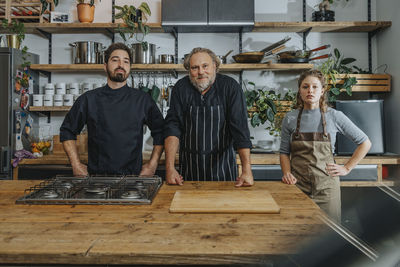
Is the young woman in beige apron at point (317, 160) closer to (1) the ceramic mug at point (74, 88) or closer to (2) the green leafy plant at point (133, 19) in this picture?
(2) the green leafy plant at point (133, 19)

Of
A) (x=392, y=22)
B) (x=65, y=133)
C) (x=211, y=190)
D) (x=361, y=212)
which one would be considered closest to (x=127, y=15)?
(x=65, y=133)

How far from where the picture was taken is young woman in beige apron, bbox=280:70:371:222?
1.74 m

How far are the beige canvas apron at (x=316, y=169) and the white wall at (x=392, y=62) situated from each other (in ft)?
4.99

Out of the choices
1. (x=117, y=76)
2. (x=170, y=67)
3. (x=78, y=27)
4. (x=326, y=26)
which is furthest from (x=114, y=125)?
(x=326, y=26)

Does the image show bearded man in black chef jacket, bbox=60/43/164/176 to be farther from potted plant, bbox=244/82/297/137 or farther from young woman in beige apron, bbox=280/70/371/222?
potted plant, bbox=244/82/297/137

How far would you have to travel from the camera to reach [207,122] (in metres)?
1.86

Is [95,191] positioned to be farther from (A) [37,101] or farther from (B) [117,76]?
(A) [37,101]

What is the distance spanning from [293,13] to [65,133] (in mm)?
2577

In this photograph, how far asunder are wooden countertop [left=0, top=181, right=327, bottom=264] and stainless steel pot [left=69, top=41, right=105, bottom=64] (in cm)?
208

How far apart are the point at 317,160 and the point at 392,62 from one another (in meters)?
1.81

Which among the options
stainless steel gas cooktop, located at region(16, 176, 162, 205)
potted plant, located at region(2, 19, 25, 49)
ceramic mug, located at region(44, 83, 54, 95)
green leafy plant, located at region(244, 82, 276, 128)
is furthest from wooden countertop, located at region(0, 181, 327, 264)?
potted plant, located at region(2, 19, 25, 49)

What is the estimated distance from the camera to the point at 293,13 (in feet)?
10.8

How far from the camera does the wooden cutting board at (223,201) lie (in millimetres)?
1086

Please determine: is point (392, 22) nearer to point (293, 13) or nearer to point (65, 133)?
point (293, 13)
